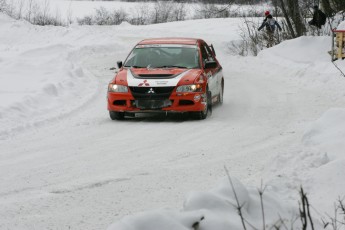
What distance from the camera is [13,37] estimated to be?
34438mm

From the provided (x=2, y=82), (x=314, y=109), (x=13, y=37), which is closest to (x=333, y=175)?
(x=314, y=109)

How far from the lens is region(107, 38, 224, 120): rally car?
40.5 feet

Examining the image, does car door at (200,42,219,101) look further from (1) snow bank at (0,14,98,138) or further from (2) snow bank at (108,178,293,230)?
(2) snow bank at (108,178,293,230)

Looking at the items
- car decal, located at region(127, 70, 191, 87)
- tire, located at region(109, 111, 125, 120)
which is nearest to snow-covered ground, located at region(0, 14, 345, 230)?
tire, located at region(109, 111, 125, 120)

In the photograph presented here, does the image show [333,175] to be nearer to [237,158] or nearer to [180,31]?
[237,158]

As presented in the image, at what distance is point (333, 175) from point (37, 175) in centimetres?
349

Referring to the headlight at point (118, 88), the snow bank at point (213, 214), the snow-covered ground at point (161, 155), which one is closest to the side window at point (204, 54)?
the snow-covered ground at point (161, 155)

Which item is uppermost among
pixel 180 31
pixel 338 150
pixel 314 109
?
pixel 338 150

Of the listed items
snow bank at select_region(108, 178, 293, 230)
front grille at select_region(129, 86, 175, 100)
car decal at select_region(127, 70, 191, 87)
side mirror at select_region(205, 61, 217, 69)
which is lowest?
front grille at select_region(129, 86, 175, 100)

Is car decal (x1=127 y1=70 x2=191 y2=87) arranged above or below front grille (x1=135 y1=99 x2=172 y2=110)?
above

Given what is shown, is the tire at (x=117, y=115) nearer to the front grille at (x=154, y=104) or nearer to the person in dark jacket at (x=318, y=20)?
the front grille at (x=154, y=104)

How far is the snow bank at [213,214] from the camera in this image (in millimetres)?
4168

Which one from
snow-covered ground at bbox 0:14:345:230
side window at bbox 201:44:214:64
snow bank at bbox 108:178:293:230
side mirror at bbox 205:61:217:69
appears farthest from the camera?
side window at bbox 201:44:214:64

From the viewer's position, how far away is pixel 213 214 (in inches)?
174
